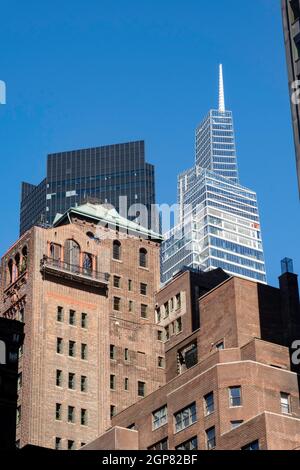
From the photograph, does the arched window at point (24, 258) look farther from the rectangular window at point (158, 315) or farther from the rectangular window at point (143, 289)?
the rectangular window at point (158, 315)

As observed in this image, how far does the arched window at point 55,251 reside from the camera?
496ft

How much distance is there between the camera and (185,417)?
113 metres

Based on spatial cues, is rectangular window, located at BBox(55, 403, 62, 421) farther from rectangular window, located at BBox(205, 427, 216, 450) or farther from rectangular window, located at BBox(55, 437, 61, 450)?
rectangular window, located at BBox(205, 427, 216, 450)

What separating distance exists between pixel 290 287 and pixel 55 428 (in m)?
29.7

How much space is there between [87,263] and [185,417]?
4448 cm

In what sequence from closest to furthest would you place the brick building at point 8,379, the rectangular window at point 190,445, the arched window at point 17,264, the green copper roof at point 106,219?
the rectangular window at point 190,445 < the brick building at point 8,379 < the arched window at point 17,264 < the green copper roof at point 106,219

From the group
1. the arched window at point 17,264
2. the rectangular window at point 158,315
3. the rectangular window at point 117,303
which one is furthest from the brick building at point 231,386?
the arched window at point 17,264

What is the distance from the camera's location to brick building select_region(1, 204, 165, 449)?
13862 cm

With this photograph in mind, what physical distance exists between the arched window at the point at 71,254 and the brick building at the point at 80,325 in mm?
119

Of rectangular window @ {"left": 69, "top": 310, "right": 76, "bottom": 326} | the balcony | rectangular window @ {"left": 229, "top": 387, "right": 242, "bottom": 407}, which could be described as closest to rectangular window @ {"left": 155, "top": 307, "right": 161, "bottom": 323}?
the balcony

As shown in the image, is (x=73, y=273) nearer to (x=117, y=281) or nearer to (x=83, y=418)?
(x=117, y=281)
